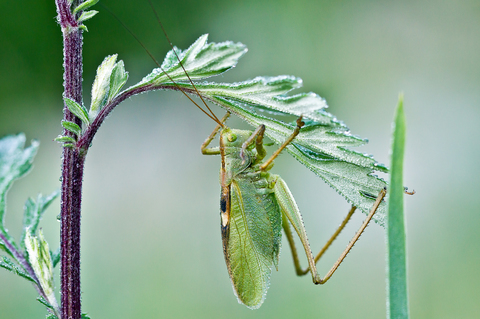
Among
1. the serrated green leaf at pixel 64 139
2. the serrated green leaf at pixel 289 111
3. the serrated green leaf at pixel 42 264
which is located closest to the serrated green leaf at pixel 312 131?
the serrated green leaf at pixel 289 111

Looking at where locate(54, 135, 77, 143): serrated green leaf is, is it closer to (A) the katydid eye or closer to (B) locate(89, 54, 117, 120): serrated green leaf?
(B) locate(89, 54, 117, 120): serrated green leaf

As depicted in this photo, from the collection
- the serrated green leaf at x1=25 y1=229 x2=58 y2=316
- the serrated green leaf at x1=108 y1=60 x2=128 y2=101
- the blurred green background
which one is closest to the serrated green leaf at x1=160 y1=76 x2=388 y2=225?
the serrated green leaf at x1=108 y1=60 x2=128 y2=101

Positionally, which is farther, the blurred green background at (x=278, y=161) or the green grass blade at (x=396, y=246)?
the blurred green background at (x=278, y=161)

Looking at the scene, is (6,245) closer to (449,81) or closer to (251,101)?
(251,101)

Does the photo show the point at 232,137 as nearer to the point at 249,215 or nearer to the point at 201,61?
the point at 249,215

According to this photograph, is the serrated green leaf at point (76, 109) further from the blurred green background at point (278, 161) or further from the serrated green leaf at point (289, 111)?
the blurred green background at point (278, 161)

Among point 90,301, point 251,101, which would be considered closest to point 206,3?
point 90,301
